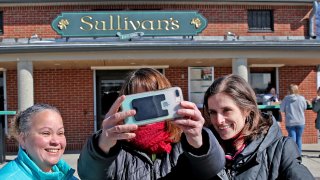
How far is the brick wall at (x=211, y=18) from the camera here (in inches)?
539

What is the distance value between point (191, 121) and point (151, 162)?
40 centimetres

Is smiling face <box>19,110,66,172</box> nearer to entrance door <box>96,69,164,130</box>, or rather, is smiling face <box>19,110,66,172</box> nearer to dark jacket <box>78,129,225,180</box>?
dark jacket <box>78,129,225,180</box>

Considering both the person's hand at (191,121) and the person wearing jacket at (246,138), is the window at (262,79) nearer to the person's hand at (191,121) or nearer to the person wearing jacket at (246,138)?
the person wearing jacket at (246,138)

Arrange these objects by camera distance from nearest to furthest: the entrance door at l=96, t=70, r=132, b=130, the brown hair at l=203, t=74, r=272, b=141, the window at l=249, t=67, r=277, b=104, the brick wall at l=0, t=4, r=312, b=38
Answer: the brown hair at l=203, t=74, r=272, b=141 < the brick wall at l=0, t=4, r=312, b=38 < the entrance door at l=96, t=70, r=132, b=130 < the window at l=249, t=67, r=277, b=104

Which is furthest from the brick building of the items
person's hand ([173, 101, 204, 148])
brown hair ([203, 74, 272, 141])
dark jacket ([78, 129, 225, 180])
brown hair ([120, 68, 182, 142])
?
person's hand ([173, 101, 204, 148])

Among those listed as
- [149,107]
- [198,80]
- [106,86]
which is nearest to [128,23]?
[106,86]

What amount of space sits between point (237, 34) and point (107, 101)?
4813mm

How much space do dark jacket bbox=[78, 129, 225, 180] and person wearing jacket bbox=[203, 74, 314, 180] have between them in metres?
0.24

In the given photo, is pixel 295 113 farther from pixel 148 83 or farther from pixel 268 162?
pixel 148 83

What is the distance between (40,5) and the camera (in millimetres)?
13695

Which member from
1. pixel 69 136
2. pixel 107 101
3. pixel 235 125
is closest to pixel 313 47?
pixel 107 101

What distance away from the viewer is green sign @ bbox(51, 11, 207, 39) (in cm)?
1158

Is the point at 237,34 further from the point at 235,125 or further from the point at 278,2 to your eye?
the point at 235,125

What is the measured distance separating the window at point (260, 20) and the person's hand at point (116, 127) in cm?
1325
